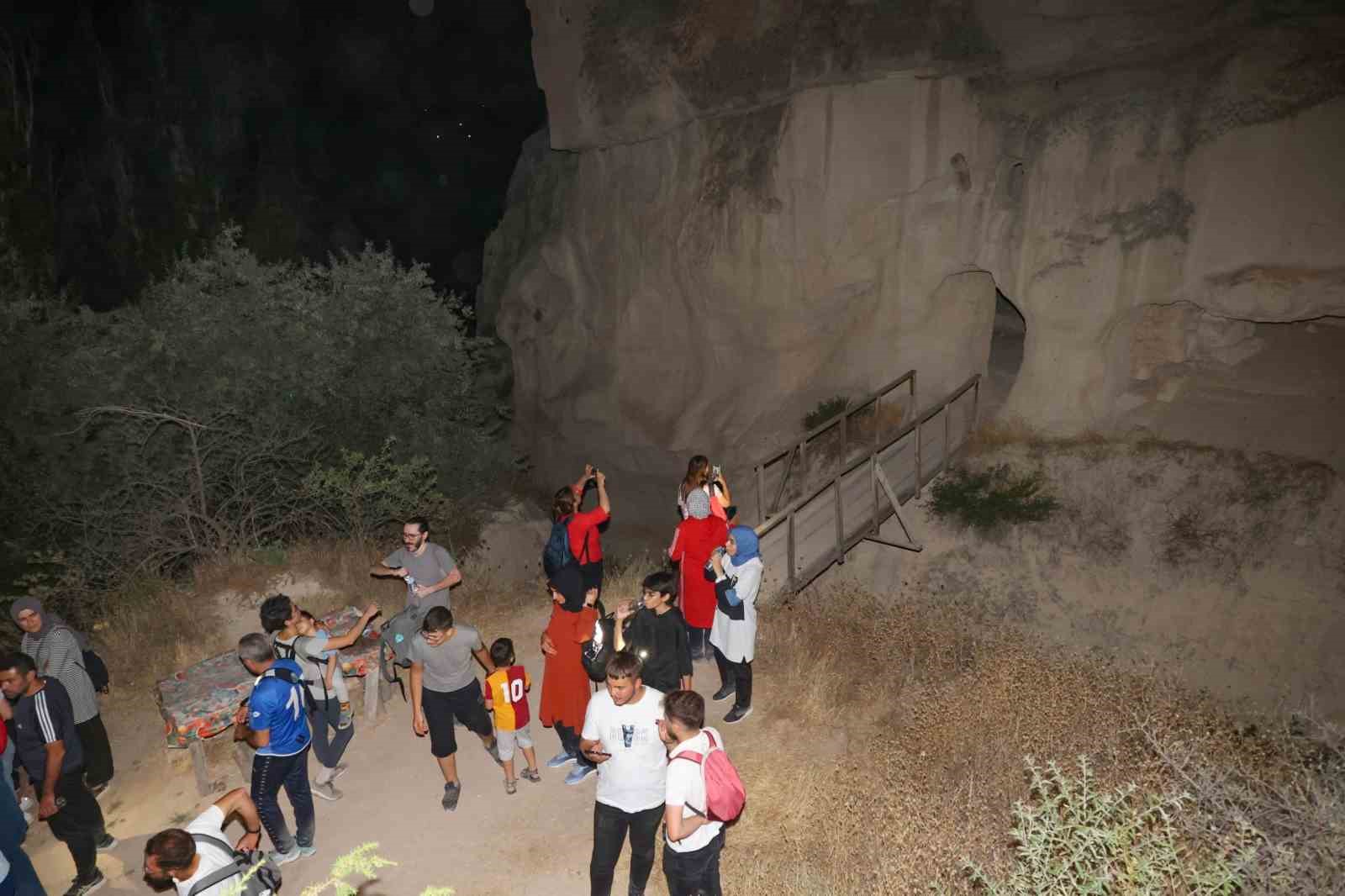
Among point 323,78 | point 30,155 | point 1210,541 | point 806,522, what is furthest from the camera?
point 323,78

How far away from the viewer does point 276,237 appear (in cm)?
2477

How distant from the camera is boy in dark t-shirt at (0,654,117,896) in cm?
494

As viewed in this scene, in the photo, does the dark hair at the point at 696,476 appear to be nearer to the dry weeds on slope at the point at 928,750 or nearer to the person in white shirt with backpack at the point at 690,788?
the dry weeds on slope at the point at 928,750

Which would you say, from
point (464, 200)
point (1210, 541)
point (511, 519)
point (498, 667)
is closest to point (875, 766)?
point (498, 667)

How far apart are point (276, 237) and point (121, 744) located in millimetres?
21162

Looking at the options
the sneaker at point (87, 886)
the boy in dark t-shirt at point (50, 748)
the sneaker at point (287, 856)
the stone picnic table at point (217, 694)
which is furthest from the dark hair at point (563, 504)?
the sneaker at point (87, 886)

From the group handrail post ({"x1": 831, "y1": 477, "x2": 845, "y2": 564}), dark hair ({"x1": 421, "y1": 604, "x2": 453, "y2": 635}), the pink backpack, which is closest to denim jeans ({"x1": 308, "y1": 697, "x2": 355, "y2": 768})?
dark hair ({"x1": 421, "y1": 604, "x2": 453, "y2": 635})

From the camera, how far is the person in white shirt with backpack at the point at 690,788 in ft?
12.1

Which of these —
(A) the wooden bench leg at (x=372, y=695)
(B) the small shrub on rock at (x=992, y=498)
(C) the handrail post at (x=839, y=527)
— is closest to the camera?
(A) the wooden bench leg at (x=372, y=695)

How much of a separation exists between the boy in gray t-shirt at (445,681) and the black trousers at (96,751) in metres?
2.69

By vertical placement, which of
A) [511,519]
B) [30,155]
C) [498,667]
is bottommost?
[511,519]

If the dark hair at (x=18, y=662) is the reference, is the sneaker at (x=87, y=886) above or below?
below

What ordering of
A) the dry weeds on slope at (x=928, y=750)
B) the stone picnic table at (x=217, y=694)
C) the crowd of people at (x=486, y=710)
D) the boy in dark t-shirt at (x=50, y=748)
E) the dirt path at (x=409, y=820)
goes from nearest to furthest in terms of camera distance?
the crowd of people at (x=486, y=710)
the dry weeds on slope at (x=928, y=750)
the boy in dark t-shirt at (x=50, y=748)
the dirt path at (x=409, y=820)
the stone picnic table at (x=217, y=694)

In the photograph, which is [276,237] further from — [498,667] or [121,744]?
[498,667]
